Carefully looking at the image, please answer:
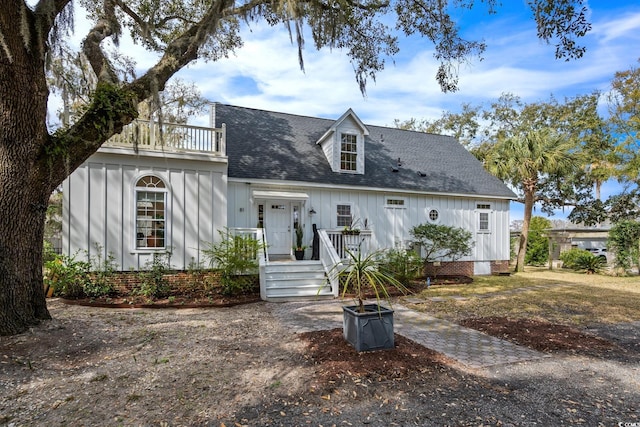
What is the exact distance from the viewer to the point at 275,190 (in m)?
11.1

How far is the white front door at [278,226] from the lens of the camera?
36.6 feet

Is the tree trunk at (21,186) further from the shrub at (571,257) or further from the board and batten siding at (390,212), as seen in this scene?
the shrub at (571,257)

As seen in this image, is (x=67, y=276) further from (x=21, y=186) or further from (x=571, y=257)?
(x=571, y=257)

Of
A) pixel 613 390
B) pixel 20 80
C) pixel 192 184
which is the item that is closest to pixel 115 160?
pixel 192 184

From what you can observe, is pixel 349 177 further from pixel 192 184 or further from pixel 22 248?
pixel 22 248

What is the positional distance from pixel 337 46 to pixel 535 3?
4380 mm

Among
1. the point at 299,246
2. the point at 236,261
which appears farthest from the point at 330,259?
the point at 236,261

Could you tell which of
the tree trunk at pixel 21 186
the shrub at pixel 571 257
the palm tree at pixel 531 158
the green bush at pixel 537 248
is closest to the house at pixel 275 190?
the palm tree at pixel 531 158

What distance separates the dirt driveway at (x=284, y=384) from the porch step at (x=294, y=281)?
10.6 ft

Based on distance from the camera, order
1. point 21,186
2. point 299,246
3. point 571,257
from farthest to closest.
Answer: point 571,257
point 299,246
point 21,186

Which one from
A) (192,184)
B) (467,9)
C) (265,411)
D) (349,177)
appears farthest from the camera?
(349,177)

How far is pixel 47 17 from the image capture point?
5.34m

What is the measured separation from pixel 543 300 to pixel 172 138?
10568 millimetres

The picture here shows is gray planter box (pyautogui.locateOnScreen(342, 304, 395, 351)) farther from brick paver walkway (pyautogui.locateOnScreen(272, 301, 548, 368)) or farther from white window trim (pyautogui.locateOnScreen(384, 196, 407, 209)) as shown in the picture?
white window trim (pyautogui.locateOnScreen(384, 196, 407, 209))
